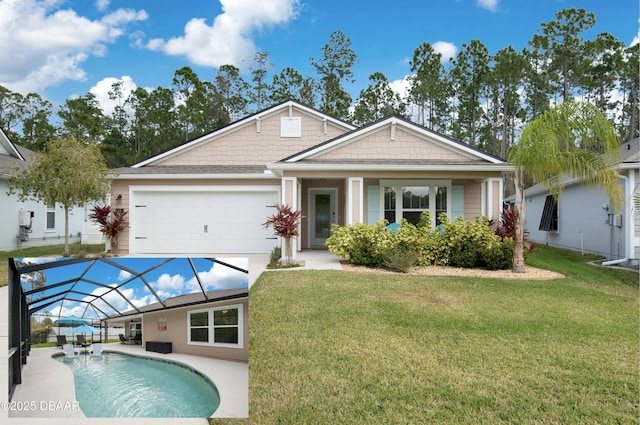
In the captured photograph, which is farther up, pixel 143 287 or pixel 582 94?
pixel 582 94

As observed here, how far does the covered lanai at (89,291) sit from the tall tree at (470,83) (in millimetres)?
32565

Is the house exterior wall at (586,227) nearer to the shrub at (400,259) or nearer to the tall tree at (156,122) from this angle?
the shrub at (400,259)

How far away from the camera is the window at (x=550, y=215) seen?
18.7 m

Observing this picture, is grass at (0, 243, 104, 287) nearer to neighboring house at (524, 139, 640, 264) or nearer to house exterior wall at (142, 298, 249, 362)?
house exterior wall at (142, 298, 249, 362)

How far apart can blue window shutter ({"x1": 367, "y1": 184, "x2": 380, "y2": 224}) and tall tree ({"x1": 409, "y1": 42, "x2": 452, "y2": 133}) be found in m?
21.4

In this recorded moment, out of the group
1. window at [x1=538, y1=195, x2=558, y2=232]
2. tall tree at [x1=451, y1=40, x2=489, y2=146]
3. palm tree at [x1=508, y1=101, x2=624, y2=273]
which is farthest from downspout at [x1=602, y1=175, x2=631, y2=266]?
tall tree at [x1=451, y1=40, x2=489, y2=146]

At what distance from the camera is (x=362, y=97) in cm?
3428

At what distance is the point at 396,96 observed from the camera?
34156 millimetres

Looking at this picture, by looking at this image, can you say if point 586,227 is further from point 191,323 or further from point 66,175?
point 66,175

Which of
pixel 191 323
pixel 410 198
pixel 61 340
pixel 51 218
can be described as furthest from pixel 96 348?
pixel 51 218

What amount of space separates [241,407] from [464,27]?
101 feet

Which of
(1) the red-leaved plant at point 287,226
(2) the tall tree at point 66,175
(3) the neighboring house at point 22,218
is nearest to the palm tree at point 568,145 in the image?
(1) the red-leaved plant at point 287,226

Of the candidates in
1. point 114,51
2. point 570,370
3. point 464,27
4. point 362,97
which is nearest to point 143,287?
point 570,370

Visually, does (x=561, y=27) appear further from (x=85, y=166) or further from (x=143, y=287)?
(x=143, y=287)
